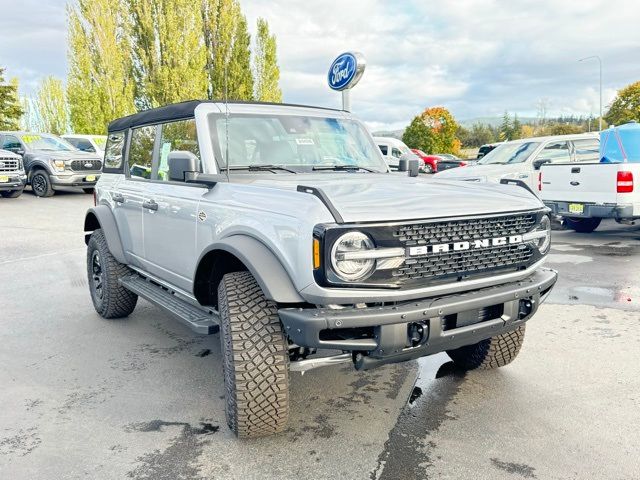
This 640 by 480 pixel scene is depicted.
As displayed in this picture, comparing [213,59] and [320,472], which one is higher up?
[213,59]

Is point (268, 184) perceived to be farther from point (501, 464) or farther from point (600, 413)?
point (600, 413)

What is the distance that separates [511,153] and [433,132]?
55362 mm

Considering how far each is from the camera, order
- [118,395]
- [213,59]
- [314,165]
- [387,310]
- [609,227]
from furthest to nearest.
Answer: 1. [213,59]
2. [609,227]
3. [314,165]
4. [118,395]
5. [387,310]

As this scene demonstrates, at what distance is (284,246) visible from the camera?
9.29 feet

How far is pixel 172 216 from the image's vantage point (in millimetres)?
4004

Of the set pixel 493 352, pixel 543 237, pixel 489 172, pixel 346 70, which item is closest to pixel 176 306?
pixel 493 352

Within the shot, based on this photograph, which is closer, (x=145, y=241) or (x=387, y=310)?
(x=387, y=310)

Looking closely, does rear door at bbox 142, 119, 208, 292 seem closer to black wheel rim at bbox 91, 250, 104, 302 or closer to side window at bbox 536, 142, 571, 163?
black wheel rim at bbox 91, 250, 104, 302

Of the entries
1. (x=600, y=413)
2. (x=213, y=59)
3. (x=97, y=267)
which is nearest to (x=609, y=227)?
(x=600, y=413)

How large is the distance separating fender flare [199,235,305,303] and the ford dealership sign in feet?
24.0

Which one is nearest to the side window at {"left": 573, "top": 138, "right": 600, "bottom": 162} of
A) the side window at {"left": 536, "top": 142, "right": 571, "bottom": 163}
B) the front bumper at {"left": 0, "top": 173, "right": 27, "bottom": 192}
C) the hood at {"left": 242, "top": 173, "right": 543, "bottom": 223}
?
the side window at {"left": 536, "top": 142, "right": 571, "bottom": 163}

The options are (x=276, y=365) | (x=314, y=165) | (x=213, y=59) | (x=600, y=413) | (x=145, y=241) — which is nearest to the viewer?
(x=276, y=365)

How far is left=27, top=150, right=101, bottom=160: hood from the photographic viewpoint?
52.6ft

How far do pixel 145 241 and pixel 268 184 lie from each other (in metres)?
1.64
